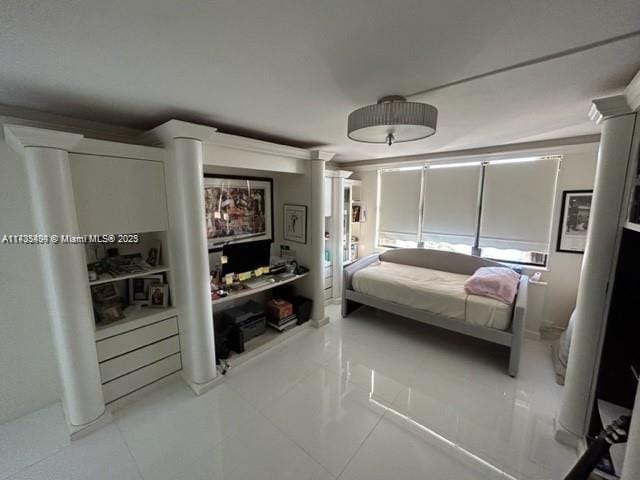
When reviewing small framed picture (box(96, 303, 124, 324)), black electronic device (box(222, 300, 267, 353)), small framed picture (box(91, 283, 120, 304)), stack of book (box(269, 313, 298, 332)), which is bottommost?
stack of book (box(269, 313, 298, 332))

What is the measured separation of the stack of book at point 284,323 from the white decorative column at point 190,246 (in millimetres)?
907

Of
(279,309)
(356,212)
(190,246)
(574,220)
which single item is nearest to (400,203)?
(356,212)

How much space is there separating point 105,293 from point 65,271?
0.60 meters

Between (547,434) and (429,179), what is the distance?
3.19 meters

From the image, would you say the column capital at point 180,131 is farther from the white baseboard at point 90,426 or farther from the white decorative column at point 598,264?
the white decorative column at point 598,264

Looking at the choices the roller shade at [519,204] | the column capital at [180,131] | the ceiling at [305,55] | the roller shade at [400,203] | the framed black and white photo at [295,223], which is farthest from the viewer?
the roller shade at [400,203]

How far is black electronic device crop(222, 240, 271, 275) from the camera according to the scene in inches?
110

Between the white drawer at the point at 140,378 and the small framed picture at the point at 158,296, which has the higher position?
the small framed picture at the point at 158,296

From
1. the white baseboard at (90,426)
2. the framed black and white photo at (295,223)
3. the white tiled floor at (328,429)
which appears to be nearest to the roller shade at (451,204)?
the white tiled floor at (328,429)

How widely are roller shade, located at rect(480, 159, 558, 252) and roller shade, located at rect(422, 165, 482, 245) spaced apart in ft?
0.49

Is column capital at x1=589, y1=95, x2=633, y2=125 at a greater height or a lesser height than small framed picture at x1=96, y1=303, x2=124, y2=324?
greater

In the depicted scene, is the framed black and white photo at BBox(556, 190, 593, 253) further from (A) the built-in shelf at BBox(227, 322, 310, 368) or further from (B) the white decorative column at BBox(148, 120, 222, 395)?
(B) the white decorative column at BBox(148, 120, 222, 395)

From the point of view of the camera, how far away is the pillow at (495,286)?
265cm

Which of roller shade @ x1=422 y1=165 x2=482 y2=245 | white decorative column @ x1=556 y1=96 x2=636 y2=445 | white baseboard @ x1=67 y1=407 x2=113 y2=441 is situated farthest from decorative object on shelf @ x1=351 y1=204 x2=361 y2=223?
white baseboard @ x1=67 y1=407 x2=113 y2=441
